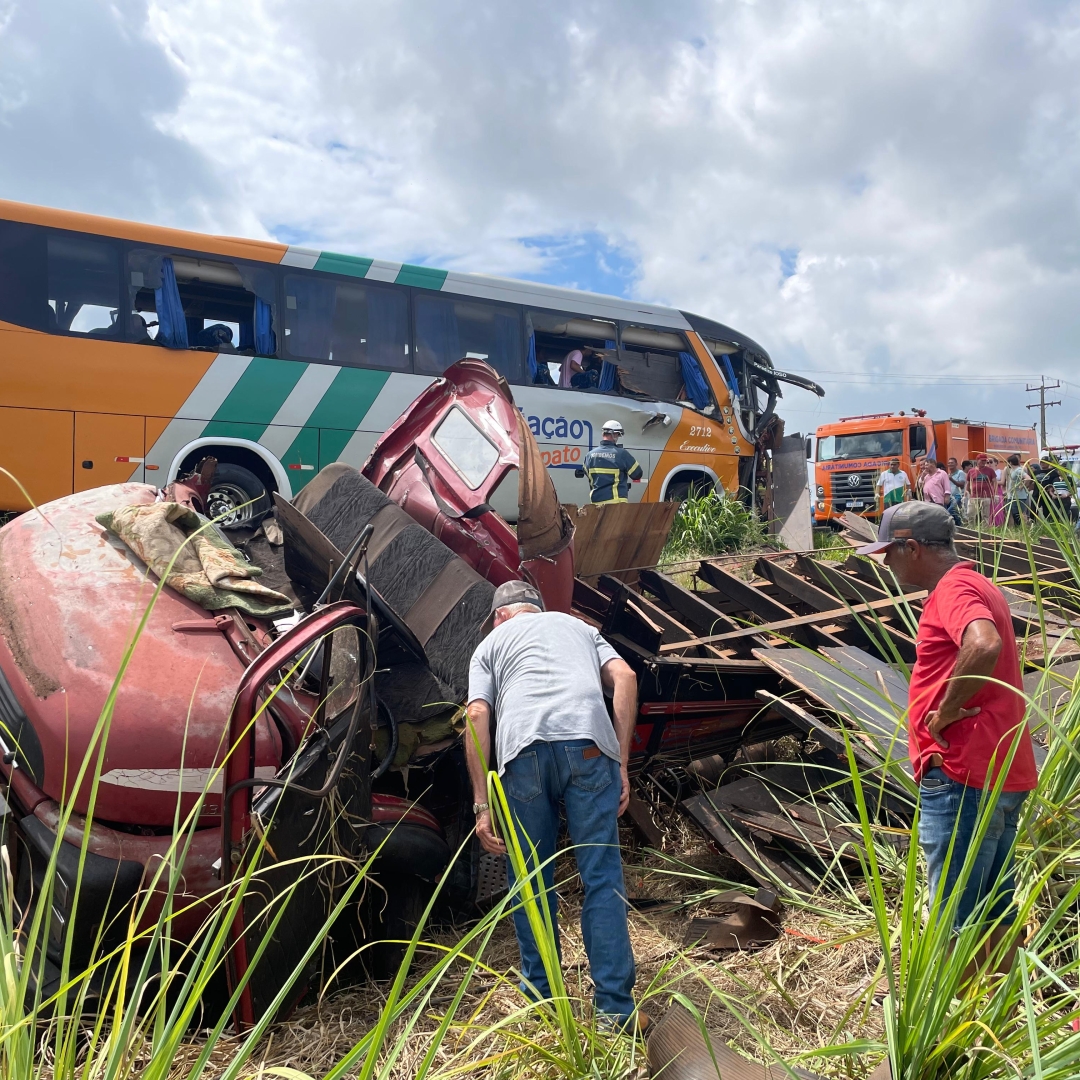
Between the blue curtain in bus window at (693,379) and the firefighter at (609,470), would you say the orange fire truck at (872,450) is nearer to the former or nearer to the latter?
the blue curtain in bus window at (693,379)

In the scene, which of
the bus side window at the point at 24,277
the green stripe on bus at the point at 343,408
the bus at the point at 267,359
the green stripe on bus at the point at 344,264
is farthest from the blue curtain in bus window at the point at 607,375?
the bus side window at the point at 24,277

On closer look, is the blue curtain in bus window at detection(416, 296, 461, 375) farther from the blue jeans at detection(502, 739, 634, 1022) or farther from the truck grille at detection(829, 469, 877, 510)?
the truck grille at detection(829, 469, 877, 510)

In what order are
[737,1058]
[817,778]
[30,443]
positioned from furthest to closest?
[30,443] → [817,778] → [737,1058]

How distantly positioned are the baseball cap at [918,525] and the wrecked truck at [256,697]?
1598mm

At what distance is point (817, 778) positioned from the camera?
412 cm

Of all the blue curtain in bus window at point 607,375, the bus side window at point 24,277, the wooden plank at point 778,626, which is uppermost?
the bus side window at point 24,277

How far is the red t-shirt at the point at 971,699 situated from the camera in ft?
7.80

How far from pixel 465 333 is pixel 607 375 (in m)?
2.15

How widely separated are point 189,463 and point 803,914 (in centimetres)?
758

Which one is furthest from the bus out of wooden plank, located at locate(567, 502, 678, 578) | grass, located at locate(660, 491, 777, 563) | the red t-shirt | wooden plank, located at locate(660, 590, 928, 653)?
the red t-shirt

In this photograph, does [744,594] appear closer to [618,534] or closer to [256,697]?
[618,534]

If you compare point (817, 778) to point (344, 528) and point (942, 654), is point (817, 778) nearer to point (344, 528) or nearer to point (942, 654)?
point (942, 654)

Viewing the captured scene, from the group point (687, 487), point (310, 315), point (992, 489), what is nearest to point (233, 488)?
point (310, 315)

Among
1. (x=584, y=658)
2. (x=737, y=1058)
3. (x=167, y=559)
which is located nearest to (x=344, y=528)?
(x=167, y=559)
